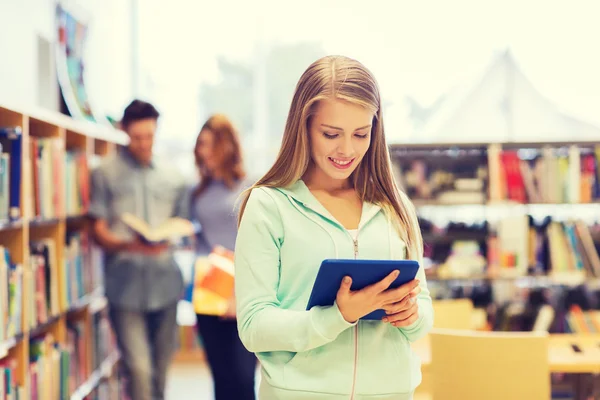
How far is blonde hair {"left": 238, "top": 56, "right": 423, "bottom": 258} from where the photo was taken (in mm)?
1498

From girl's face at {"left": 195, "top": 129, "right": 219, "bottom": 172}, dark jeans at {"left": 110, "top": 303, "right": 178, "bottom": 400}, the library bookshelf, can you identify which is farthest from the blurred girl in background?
the library bookshelf

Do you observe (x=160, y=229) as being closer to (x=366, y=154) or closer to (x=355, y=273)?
(x=366, y=154)

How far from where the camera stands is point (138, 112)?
10.8 ft

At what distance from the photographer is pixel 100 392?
3.79m

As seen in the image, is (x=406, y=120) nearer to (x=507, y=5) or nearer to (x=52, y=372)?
(x=507, y=5)

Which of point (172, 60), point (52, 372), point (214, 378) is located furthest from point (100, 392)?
point (172, 60)

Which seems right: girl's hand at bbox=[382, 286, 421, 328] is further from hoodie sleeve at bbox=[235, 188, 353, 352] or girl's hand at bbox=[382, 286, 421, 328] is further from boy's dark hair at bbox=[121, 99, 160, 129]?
boy's dark hair at bbox=[121, 99, 160, 129]

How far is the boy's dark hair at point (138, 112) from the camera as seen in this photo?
10.8 feet

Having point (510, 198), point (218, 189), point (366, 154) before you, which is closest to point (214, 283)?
point (218, 189)

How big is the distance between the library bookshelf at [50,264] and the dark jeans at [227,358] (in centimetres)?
68

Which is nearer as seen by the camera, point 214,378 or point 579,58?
point 214,378

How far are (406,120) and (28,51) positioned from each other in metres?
3.56

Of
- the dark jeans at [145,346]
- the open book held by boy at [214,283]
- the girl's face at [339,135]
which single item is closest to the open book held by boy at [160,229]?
the open book held by boy at [214,283]

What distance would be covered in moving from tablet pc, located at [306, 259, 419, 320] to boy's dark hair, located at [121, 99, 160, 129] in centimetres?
211
